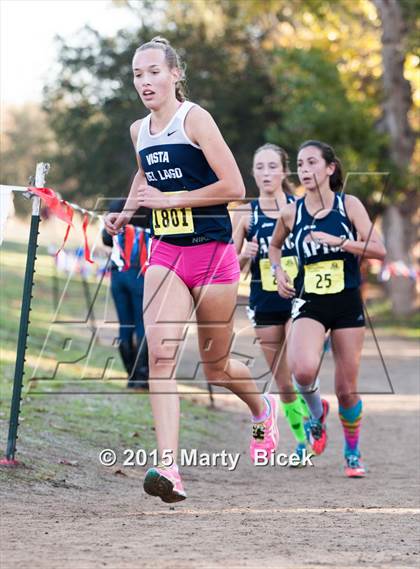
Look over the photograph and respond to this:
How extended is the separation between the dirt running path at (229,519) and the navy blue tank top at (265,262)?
50.9 inches

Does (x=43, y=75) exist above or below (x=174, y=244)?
above

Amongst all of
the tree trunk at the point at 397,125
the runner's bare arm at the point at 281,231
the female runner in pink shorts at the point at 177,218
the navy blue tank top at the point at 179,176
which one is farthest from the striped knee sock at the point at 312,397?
the tree trunk at the point at 397,125

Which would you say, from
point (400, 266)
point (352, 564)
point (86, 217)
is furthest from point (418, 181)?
point (352, 564)

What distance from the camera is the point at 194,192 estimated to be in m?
6.35

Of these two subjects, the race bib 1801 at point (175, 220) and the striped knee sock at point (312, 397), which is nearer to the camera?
the race bib 1801 at point (175, 220)

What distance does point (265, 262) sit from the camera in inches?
373

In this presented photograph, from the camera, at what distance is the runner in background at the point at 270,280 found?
373 inches

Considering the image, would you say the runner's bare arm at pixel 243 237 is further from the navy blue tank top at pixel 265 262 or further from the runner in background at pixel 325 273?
the runner in background at pixel 325 273

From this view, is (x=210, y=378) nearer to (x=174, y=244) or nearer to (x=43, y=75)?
(x=174, y=244)

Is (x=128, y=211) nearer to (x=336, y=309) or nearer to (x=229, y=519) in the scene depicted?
(x=229, y=519)

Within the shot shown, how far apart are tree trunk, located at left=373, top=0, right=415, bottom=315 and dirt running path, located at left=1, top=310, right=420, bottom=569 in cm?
1953

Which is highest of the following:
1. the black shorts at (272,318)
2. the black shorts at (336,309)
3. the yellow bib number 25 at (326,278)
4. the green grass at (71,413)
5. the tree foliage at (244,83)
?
the tree foliage at (244,83)

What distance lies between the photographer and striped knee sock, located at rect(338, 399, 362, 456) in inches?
348

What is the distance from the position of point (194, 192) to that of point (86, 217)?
2.82m
